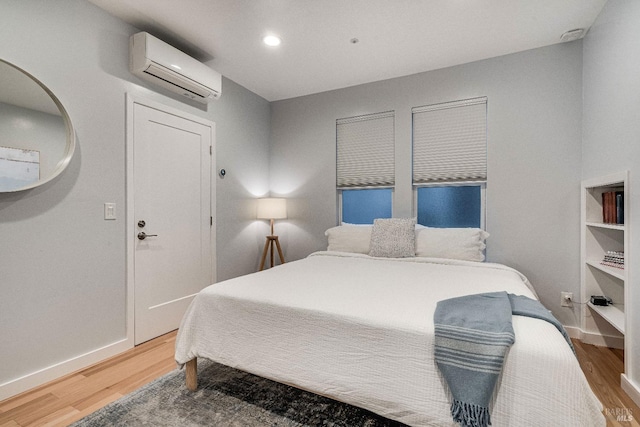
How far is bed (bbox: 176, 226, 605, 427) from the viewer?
1.05 meters

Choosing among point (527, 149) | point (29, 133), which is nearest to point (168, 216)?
→ point (29, 133)

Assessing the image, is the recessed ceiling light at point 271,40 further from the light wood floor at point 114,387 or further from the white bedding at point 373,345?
the light wood floor at point 114,387

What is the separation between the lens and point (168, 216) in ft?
9.22

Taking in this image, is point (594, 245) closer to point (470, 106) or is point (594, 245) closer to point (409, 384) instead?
point (470, 106)

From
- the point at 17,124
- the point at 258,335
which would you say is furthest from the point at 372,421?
the point at 17,124

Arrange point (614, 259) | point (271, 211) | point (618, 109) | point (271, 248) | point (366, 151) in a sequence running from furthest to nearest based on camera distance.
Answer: point (271, 248), point (271, 211), point (366, 151), point (614, 259), point (618, 109)

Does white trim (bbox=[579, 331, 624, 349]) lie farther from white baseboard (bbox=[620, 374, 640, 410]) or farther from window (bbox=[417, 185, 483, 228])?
window (bbox=[417, 185, 483, 228])

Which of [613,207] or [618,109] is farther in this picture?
[613,207]

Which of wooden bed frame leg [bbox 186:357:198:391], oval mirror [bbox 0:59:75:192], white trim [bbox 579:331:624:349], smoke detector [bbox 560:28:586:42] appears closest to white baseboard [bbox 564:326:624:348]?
white trim [bbox 579:331:624:349]

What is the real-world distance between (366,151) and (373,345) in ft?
8.83

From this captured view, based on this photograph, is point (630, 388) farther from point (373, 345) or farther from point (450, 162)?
point (450, 162)

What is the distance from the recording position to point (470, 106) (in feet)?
10.2

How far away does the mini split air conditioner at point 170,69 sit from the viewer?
239cm

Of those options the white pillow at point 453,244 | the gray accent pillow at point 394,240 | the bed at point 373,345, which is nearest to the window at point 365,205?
the gray accent pillow at point 394,240
